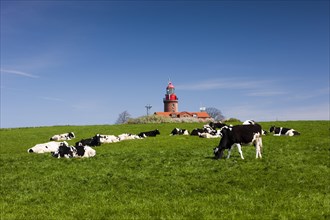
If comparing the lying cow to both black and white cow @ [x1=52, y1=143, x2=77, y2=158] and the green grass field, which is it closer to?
black and white cow @ [x1=52, y1=143, x2=77, y2=158]

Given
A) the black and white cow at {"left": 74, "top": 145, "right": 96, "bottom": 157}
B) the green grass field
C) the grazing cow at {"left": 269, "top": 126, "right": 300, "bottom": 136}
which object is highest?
the grazing cow at {"left": 269, "top": 126, "right": 300, "bottom": 136}

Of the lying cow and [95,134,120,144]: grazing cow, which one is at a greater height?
[95,134,120,144]: grazing cow

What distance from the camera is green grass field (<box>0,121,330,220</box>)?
457 inches

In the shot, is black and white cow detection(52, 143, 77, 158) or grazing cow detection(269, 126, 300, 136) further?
grazing cow detection(269, 126, 300, 136)

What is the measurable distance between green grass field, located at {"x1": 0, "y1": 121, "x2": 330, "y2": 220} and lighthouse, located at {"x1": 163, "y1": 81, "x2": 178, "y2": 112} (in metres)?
121

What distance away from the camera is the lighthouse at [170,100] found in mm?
146625

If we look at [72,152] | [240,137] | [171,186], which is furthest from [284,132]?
[171,186]

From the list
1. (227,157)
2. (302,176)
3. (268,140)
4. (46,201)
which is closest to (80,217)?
(46,201)

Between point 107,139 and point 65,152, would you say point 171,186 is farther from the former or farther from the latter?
point 107,139

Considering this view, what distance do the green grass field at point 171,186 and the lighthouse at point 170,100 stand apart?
121 m

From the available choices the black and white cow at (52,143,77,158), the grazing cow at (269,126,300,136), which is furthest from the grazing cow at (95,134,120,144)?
the grazing cow at (269,126,300,136)

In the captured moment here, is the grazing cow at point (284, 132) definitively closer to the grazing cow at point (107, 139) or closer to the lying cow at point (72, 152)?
the grazing cow at point (107, 139)

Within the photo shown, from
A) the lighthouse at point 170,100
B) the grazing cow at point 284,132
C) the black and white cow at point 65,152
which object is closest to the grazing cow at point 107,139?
the black and white cow at point 65,152

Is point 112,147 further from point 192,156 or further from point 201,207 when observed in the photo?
point 201,207
